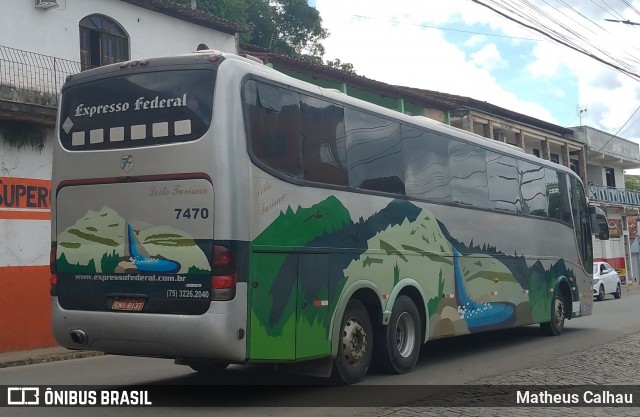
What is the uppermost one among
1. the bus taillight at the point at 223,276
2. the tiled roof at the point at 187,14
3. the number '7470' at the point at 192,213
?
the tiled roof at the point at 187,14

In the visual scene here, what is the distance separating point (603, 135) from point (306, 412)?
44376 millimetres

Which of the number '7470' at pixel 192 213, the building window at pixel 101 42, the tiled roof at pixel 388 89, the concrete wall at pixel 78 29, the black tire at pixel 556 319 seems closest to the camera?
the number '7470' at pixel 192 213

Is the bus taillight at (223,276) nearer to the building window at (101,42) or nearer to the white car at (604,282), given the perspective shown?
the building window at (101,42)

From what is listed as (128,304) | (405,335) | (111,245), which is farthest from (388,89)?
(128,304)

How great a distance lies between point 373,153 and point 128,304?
12.7ft

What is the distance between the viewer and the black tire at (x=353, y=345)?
29.8ft

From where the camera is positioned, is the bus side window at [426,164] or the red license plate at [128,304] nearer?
the red license plate at [128,304]

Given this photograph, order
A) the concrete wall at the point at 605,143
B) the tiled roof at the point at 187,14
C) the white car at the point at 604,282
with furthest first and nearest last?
the concrete wall at the point at 605,143
the white car at the point at 604,282
the tiled roof at the point at 187,14

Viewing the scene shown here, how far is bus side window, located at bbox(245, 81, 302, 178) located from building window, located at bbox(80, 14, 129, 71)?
997 cm

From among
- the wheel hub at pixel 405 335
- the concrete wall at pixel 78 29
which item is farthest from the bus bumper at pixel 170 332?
the concrete wall at pixel 78 29

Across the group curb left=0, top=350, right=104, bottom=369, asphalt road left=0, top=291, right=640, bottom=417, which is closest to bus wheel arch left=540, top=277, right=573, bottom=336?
asphalt road left=0, top=291, right=640, bottom=417

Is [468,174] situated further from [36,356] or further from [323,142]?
[36,356]

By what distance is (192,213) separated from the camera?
7.58 metres

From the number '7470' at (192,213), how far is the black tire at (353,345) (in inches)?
95.0
